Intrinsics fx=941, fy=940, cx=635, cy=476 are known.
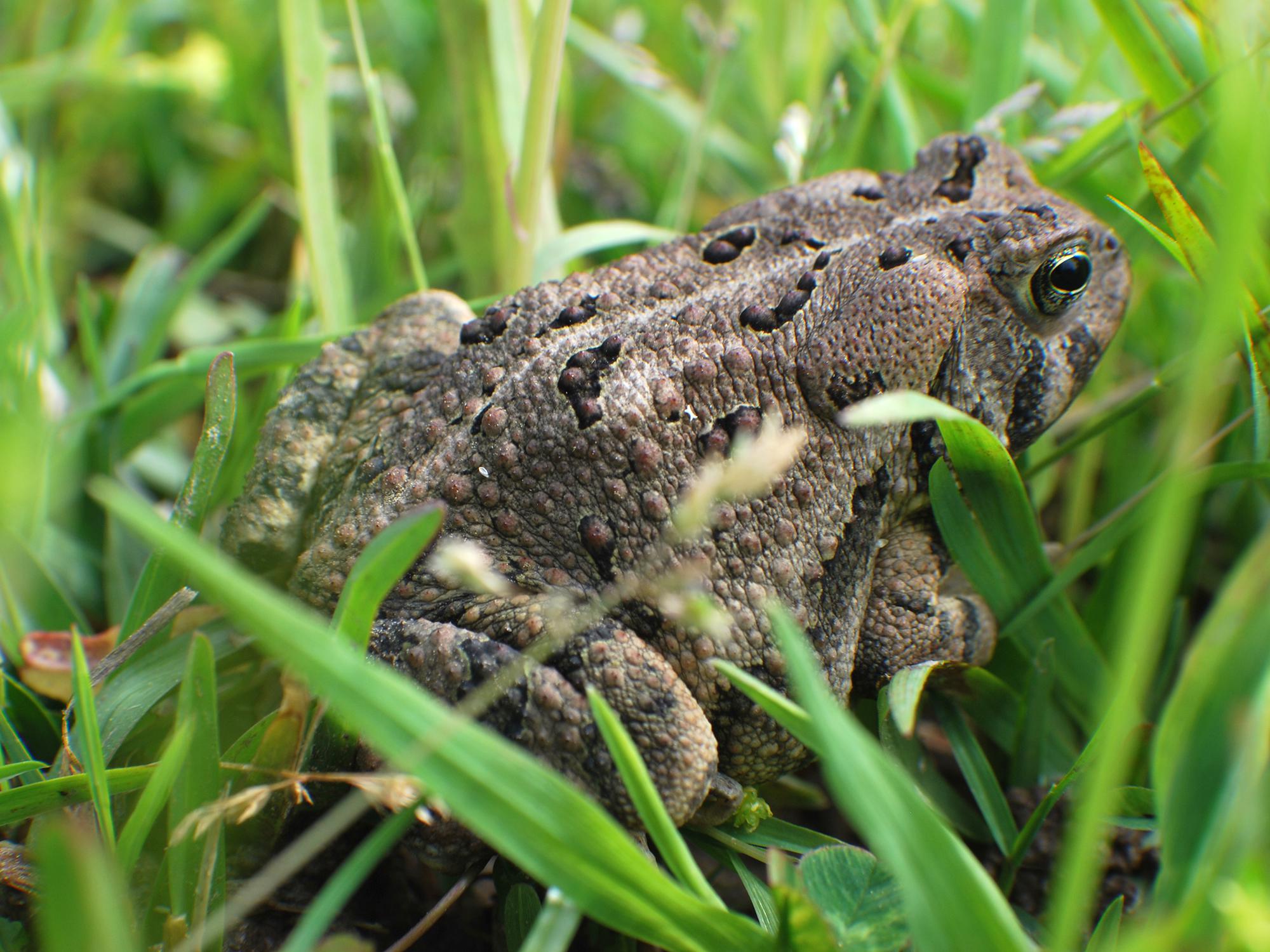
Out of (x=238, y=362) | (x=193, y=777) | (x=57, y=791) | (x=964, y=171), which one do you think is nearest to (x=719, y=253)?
(x=964, y=171)

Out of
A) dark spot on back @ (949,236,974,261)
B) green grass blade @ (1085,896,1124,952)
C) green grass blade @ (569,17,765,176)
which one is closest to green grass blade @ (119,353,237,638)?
dark spot on back @ (949,236,974,261)

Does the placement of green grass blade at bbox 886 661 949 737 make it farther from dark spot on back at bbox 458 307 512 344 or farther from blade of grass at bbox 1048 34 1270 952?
dark spot on back at bbox 458 307 512 344

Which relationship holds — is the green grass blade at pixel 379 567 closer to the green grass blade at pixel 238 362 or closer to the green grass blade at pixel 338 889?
the green grass blade at pixel 338 889

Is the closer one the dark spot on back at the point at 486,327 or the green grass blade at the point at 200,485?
the green grass blade at the point at 200,485

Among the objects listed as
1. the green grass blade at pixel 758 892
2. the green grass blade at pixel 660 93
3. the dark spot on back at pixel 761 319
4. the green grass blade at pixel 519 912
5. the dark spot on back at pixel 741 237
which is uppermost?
the green grass blade at pixel 660 93

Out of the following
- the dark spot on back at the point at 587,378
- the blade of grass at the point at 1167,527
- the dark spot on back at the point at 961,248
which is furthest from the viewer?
the dark spot on back at the point at 961,248

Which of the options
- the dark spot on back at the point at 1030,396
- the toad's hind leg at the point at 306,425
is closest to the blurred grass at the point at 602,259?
the toad's hind leg at the point at 306,425

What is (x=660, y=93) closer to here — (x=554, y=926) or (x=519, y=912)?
(x=519, y=912)
